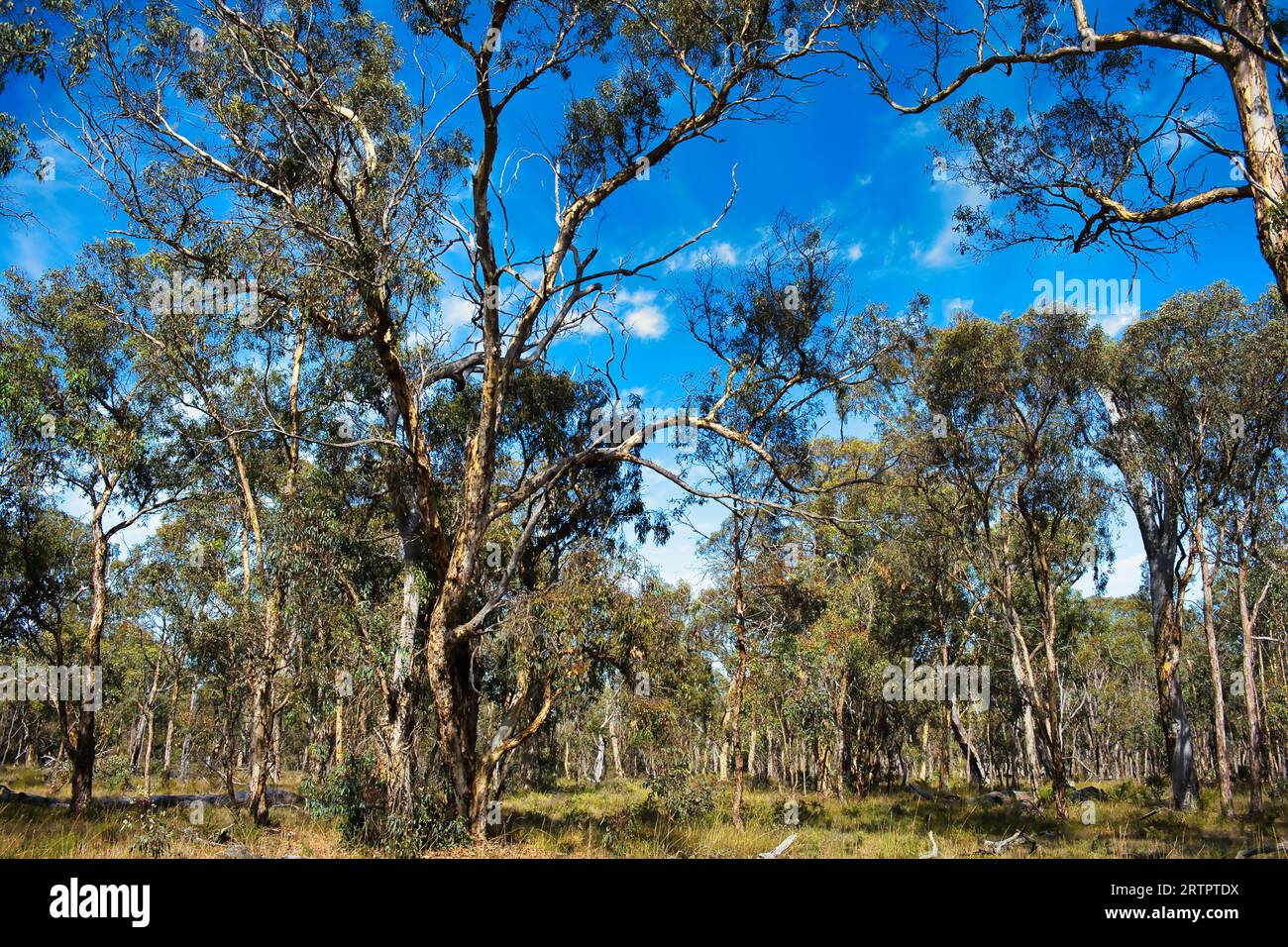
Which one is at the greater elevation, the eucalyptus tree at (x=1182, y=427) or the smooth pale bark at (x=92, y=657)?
the eucalyptus tree at (x=1182, y=427)

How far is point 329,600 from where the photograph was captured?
46.0 ft

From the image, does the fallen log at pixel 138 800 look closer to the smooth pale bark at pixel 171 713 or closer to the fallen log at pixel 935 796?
the smooth pale bark at pixel 171 713

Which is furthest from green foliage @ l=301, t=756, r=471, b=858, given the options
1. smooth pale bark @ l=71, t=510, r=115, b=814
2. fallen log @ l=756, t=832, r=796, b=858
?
smooth pale bark @ l=71, t=510, r=115, b=814

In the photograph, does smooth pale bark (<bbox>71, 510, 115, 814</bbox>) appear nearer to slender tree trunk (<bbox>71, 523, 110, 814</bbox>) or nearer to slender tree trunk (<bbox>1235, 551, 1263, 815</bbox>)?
slender tree trunk (<bbox>71, 523, 110, 814</bbox>)

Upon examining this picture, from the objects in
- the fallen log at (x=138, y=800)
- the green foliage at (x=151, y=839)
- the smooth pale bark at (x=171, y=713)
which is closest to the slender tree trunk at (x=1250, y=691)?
the green foliage at (x=151, y=839)

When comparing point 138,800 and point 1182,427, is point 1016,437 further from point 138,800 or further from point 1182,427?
point 138,800

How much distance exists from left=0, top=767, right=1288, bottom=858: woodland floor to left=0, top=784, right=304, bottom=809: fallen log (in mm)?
2031

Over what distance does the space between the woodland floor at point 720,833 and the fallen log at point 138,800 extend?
2031 millimetres

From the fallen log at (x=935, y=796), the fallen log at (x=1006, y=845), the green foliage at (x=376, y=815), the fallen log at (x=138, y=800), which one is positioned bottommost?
the fallen log at (x=935, y=796)

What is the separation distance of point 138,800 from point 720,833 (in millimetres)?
11262

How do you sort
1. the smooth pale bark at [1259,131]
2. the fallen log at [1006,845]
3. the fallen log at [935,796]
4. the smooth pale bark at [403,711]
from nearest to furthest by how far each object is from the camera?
1. the smooth pale bark at [1259,131]
2. the smooth pale bark at [403,711]
3. the fallen log at [1006,845]
4. the fallen log at [935,796]

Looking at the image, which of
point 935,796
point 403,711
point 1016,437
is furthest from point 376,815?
point 935,796

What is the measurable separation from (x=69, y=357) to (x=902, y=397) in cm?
1911

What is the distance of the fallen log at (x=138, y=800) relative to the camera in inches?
627
